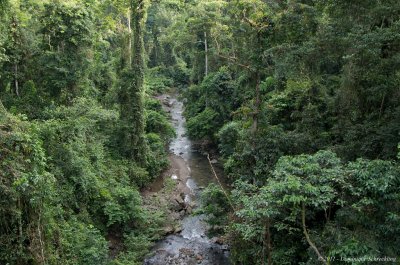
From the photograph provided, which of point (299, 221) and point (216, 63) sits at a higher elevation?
point (216, 63)

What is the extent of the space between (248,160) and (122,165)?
917 cm

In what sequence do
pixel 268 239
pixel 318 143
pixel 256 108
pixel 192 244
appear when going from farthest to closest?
pixel 192 244 < pixel 256 108 < pixel 318 143 < pixel 268 239

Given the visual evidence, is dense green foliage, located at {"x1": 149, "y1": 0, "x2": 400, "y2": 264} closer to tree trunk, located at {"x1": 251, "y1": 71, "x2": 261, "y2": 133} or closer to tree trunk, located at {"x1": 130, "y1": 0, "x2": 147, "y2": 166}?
tree trunk, located at {"x1": 251, "y1": 71, "x2": 261, "y2": 133}

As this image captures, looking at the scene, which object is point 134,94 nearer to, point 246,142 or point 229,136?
point 229,136

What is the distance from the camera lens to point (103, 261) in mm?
12852

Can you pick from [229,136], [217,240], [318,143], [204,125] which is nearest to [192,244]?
[217,240]

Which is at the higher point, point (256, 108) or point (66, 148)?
point (256, 108)

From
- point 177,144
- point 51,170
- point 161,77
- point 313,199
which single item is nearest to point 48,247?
point 51,170

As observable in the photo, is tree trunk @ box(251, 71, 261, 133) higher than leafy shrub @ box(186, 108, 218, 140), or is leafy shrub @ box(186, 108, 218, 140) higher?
tree trunk @ box(251, 71, 261, 133)

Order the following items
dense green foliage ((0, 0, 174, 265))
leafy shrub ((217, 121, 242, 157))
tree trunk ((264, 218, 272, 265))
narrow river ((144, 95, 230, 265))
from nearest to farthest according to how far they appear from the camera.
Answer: dense green foliage ((0, 0, 174, 265)) < tree trunk ((264, 218, 272, 265)) < narrow river ((144, 95, 230, 265)) < leafy shrub ((217, 121, 242, 157))

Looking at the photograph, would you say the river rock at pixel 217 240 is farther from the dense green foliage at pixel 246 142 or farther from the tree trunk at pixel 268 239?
the tree trunk at pixel 268 239

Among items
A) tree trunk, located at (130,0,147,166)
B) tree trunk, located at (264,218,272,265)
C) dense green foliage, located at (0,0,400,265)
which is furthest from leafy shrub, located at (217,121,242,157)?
tree trunk, located at (264,218,272,265)

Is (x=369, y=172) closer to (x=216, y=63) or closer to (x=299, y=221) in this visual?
(x=299, y=221)

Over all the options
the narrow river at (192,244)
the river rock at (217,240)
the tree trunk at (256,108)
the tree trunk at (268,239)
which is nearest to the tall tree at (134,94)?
the narrow river at (192,244)
